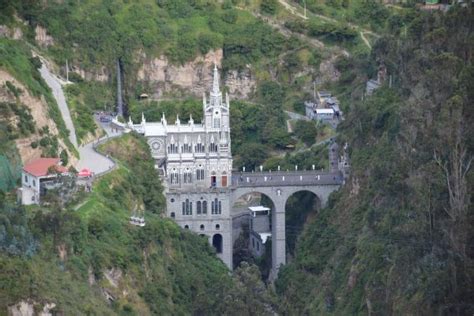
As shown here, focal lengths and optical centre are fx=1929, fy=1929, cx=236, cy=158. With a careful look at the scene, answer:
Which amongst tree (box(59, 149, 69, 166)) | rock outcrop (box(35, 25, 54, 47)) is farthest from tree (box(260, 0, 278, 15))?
tree (box(59, 149, 69, 166))

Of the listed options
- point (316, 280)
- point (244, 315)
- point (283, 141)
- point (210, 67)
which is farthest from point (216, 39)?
point (244, 315)

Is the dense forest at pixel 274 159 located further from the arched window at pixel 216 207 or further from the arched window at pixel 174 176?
the arched window at pixel 216 207

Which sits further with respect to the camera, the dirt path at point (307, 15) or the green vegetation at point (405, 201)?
the dirt path at point (307, 15)

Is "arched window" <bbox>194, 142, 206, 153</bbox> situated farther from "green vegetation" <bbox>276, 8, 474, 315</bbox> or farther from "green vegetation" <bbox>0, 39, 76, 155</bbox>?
"green vegetation" <bbox>0, 39, 76, 155</bbox>

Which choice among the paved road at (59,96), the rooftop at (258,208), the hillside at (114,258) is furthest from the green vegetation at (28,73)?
the rooftop at (258,208)

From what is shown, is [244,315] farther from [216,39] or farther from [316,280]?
[216,39]
